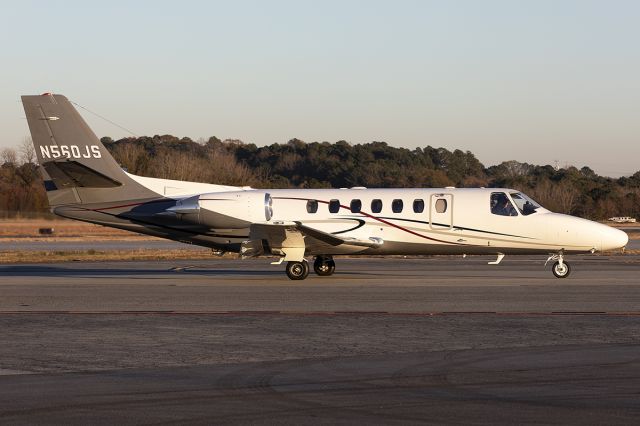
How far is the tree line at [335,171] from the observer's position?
70.6 meters

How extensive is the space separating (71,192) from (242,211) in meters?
4.79

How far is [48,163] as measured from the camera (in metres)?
27.2

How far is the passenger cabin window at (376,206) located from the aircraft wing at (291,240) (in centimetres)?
78

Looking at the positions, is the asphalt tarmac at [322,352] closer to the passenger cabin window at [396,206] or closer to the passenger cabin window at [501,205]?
the passenger cabin window at [501,205]

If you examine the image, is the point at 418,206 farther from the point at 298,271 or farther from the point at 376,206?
the point at 298,271

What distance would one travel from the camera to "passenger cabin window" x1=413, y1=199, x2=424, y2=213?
26781 mm

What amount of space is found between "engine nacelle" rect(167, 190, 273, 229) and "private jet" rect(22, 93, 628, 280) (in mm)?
27

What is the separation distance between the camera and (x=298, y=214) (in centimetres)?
2745

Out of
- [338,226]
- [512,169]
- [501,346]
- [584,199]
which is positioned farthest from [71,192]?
[512,169]

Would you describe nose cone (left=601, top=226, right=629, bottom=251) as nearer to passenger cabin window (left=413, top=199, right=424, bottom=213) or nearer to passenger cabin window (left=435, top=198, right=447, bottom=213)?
passenger cabin window (left=435, top=198, right=447, bottom=213)

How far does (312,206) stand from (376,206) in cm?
180

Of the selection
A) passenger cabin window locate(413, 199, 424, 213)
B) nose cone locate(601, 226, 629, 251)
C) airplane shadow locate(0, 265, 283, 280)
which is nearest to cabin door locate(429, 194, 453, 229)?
passenger cabin window locate(413, 199, 424, 213)

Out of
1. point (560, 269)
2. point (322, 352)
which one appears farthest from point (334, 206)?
point (322, 352)

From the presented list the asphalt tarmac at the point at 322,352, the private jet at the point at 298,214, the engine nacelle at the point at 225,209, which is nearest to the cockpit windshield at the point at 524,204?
the private jet at the point at 298,214
